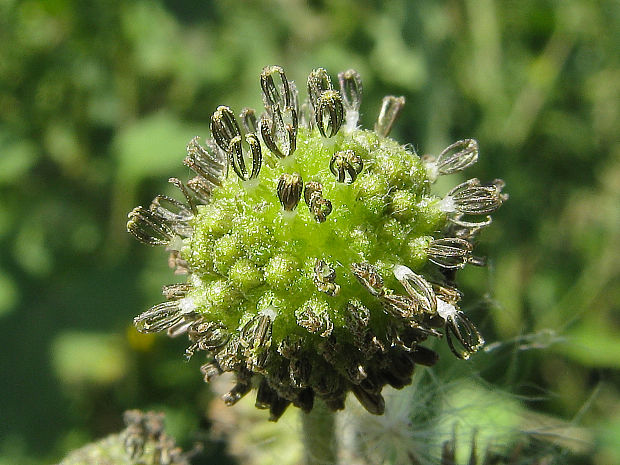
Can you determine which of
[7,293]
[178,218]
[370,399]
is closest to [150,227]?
[178,218]

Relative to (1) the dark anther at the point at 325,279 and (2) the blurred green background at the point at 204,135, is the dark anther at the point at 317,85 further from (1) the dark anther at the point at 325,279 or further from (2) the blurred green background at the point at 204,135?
(2) the blurred green background at the point at 204,135

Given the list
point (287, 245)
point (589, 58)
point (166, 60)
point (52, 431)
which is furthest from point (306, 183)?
point (589, 58)

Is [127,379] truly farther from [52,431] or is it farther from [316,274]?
[316,274]

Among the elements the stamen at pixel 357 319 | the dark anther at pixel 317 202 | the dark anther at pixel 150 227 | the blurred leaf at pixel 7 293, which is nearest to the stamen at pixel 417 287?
the stamen at pixel 357 319

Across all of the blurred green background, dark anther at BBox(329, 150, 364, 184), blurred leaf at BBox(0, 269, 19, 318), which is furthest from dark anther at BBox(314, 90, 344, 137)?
blurred leaf at BBox(0, 269, 19, 318)

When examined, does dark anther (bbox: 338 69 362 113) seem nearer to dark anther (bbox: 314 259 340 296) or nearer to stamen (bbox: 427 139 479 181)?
stamen (bbox: 427 139 479 181)
